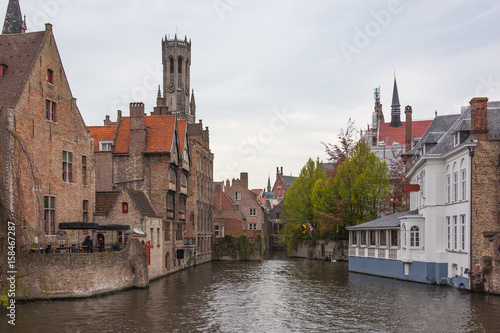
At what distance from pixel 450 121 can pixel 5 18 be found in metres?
37.8

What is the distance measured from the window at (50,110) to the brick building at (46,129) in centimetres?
6

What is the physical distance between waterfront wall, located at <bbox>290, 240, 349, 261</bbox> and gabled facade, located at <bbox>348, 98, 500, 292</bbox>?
63.4ft

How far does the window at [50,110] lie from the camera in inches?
1228

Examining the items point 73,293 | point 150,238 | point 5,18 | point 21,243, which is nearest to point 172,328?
point 21,243

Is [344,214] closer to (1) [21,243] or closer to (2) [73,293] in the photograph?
(2) [73,293]

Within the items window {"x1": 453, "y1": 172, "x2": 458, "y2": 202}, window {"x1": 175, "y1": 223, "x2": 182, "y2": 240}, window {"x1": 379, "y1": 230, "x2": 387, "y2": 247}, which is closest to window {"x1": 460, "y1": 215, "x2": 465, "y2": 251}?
window {"x1": 453, "y1": 172, "x2": 458, "y2": 202}

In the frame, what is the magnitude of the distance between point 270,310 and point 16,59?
2040 cm

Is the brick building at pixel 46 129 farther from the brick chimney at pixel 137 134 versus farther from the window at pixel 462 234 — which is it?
the window at pixel 462 234

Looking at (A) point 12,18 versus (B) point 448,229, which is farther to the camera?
(A) point 12,18

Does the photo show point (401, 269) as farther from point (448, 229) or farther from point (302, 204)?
point (302, 204)

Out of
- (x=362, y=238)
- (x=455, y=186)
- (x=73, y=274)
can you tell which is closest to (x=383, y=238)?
(x=362, y=238)

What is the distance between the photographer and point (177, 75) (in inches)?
5468

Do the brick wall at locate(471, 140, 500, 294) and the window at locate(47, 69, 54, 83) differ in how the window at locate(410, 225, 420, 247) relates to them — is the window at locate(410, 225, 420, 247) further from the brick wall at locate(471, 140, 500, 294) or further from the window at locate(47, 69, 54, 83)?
the window at locate(47, 69, 54, 83)

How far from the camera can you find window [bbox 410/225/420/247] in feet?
116
